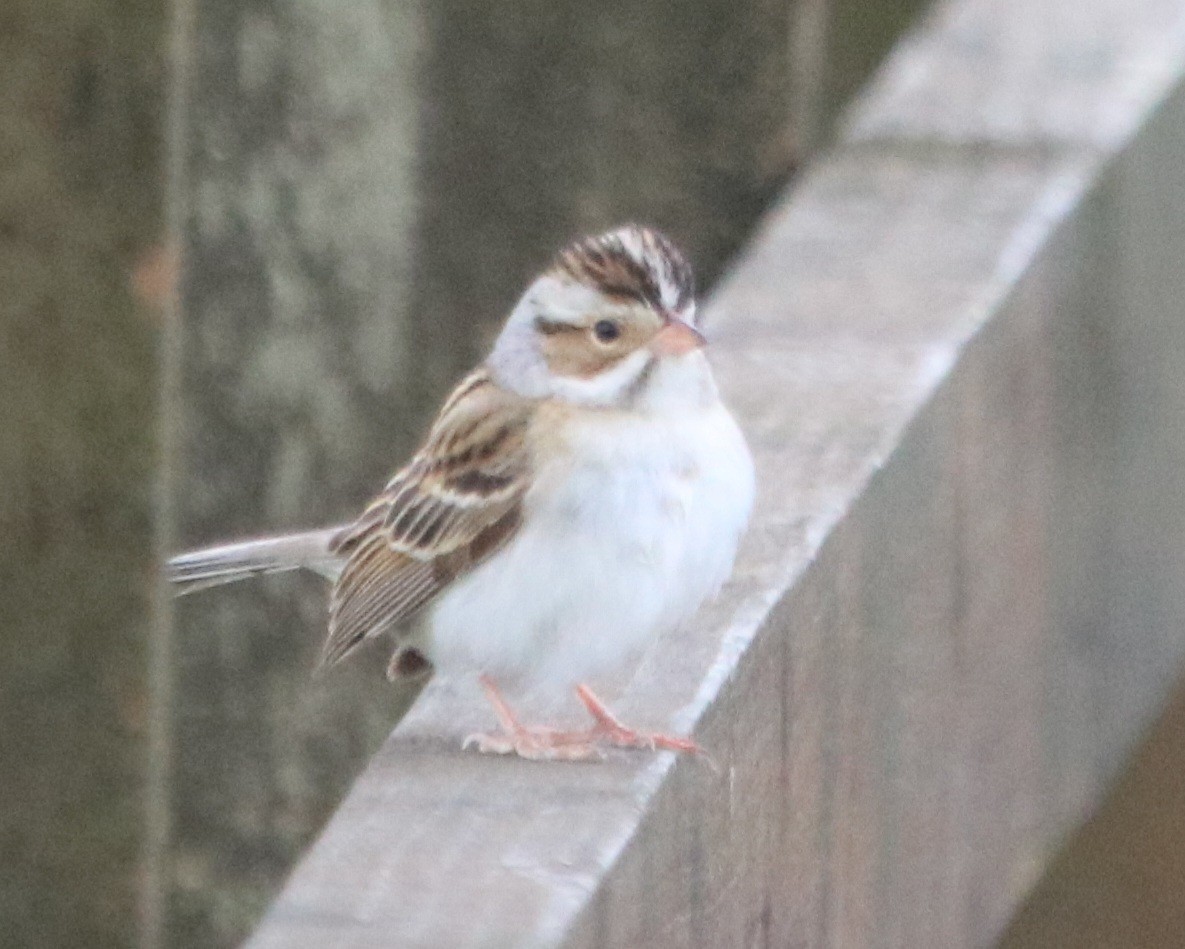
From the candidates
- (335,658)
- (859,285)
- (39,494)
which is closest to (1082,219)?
(859,285)

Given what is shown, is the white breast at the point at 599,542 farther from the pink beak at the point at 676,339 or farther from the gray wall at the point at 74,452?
the gray wall at the point at 74,452

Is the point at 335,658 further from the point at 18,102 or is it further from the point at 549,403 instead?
the point at 18,102

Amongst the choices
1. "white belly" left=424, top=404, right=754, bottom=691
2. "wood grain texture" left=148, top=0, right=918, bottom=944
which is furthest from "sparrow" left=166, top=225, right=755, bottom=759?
"wood grain texture" left=148, top=0, right=918, bottom=944

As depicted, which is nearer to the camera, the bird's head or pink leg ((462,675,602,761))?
pink leg ((462,675,602,761))

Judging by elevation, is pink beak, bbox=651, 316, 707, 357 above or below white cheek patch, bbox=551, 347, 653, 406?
above

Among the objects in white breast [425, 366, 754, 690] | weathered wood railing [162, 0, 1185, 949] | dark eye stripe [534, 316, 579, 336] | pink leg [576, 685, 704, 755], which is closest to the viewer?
weathered wood railing [162, 0, 1185, 949]

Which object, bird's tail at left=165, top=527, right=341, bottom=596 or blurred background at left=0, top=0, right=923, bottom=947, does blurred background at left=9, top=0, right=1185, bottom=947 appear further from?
bird's tail at left=165, top=527, right=341, bottom=596

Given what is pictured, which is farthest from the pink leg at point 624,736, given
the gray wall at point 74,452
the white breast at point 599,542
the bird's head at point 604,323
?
the gray wall at point 74,452
